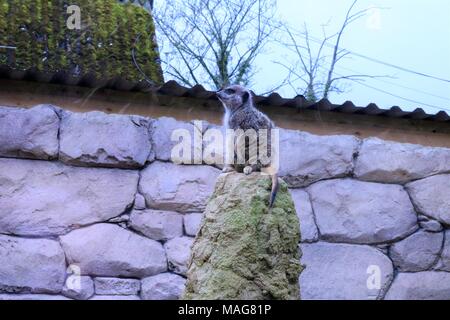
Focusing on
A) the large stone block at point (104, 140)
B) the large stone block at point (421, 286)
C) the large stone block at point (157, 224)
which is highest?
the large stone block at point (104, 140)

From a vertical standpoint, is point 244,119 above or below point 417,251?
above

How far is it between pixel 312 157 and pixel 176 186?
104cm

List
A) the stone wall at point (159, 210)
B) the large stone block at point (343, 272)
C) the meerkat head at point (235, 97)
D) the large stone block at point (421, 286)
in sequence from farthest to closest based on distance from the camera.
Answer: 1. the large stone block at point (421, 286)
2. the large stone block at point (343, 272)
3. the stone wall at point (159, 210)
4. the meerkat head at point (235, 97)

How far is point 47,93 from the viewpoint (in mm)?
5086

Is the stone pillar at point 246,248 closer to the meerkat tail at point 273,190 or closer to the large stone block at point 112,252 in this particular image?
the meerkat tail at point 273,190

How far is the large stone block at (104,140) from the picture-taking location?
493 cm

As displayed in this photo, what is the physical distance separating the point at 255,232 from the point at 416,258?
2.72 metres

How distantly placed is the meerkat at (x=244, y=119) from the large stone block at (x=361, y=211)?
126cm

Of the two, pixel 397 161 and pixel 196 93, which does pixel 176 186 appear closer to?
pixel 196 93

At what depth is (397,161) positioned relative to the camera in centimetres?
575

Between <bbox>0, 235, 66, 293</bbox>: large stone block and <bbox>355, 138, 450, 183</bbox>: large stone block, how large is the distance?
7.37 ft

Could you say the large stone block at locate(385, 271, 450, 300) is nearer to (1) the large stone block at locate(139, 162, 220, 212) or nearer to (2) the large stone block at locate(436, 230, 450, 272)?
(2) the large stone block at locate(436, 230, 450, 272)

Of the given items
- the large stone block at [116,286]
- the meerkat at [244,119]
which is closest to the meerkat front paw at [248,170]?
the meerkat at [244,119]
